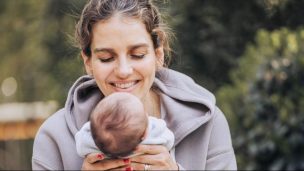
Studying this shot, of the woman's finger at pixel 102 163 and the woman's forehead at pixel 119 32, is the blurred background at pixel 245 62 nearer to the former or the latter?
the woman's forehead at pixel 119 32

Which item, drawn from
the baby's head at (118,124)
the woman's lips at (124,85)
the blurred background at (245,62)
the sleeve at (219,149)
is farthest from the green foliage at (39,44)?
the baby's head at (118,124)

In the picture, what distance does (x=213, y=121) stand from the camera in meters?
A: 3.74

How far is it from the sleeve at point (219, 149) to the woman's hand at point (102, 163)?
0.48m

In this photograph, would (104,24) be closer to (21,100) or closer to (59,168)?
(59,168)

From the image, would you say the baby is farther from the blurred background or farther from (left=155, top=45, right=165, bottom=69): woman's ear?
the blurred background

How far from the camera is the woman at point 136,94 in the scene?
11.4 feet

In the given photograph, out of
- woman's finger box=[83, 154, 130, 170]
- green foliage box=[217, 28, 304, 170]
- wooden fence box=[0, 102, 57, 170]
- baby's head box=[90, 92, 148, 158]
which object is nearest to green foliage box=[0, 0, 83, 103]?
wooden fence box=[0, 102, 57, 170]

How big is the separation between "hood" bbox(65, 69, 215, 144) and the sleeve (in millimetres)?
77

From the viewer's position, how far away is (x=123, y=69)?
11.3 feet

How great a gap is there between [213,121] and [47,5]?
637cm

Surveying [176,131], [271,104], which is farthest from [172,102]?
[271,104]

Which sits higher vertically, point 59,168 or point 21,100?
point 59,168

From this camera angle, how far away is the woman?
346cm

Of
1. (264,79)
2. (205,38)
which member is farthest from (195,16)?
(264,79)
